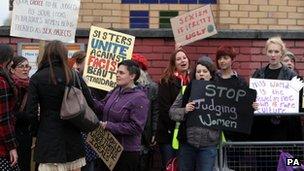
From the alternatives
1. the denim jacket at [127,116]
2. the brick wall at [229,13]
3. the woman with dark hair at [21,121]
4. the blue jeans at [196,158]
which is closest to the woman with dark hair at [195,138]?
the blue jeans at [196,158]

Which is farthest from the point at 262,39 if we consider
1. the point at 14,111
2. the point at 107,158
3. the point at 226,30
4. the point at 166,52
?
the point at 14,111

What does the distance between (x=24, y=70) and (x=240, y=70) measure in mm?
2803

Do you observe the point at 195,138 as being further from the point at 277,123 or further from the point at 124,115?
the point at 277,123

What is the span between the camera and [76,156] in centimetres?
553

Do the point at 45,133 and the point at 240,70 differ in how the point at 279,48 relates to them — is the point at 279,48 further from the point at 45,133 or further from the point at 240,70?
the point at 45,133

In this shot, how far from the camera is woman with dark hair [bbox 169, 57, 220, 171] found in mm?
6043

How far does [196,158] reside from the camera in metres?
6.19

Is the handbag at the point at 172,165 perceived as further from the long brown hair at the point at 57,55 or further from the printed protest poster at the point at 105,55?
the long brown hair at the point at 57,55

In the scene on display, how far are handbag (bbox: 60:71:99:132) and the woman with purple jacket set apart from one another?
410 mm

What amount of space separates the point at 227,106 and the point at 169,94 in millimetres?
1019

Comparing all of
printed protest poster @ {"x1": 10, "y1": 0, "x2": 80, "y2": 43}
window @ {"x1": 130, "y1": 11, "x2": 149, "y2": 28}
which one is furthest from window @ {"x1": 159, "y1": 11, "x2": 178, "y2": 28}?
printed protest poster @ {"x1": 10, "y1": 0, "x2": 80, "y2": 43}

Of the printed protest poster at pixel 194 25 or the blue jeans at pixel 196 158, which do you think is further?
the printed protest poster at pixel 194 25

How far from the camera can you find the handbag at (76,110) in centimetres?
536

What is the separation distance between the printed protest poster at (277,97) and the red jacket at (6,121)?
2.46 meters
